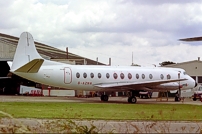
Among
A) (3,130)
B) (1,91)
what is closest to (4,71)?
(1,91)

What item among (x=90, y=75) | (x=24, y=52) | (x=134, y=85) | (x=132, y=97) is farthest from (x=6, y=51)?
(x=134, y=85)

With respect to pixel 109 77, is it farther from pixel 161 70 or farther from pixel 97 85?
pixel 161 70

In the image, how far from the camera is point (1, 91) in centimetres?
6369

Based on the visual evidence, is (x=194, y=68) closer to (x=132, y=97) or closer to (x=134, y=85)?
(x=132, y=97)

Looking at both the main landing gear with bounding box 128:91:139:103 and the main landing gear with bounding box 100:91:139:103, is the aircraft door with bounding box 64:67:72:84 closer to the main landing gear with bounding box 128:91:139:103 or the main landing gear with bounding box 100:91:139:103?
the main landing gear with bounding box 100:91:139:103

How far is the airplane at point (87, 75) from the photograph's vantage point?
119 ft

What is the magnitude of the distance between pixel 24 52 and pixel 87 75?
604cm

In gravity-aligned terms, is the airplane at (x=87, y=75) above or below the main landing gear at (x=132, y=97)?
Answer: above

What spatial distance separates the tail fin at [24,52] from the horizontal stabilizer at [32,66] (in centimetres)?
106

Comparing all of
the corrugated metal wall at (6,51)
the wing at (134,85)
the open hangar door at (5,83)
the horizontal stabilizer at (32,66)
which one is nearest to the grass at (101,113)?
the horizontal stabilizer at (32,66)

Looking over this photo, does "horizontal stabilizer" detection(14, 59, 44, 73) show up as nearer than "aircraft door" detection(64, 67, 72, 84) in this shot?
Yes

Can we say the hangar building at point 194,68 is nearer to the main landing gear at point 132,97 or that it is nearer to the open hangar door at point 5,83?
the open hangar door at point 5,83

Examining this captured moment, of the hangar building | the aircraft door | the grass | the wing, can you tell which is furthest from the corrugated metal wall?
the hangar building

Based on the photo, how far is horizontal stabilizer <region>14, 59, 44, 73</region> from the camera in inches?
1346
